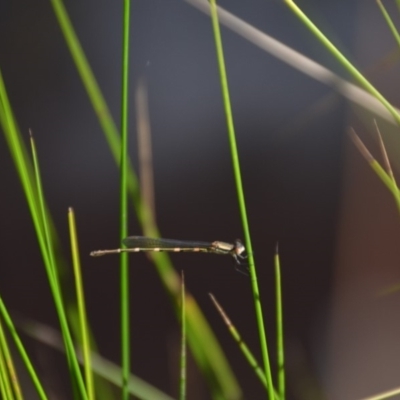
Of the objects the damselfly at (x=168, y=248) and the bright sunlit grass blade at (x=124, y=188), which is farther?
the damselfly at (x=168, y=248)

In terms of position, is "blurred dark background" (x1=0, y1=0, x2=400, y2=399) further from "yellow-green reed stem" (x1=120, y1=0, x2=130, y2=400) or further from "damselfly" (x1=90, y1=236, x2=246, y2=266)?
"yellow-green reed stem" (x1=120, y1=0, x2=130, y2=400)

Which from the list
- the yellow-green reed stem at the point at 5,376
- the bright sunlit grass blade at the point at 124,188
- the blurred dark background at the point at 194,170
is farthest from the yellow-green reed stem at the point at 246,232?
the blurred dark background at the point at 194,170

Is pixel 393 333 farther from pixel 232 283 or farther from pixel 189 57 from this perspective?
pixel 189 57

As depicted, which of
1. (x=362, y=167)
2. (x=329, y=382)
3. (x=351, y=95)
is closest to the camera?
(x=351, y=95)

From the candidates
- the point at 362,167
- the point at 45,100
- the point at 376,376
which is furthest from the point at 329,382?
the point at 45,100

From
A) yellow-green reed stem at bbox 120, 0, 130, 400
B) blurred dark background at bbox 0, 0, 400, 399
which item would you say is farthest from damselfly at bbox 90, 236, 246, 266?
blurred dark background at bbox 0, 0, 400, 399

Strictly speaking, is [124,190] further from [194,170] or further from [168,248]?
[194,170]

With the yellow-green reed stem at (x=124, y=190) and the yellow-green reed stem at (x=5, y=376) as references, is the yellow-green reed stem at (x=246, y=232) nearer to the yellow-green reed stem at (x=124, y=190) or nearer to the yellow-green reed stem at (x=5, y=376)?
the yellow-green reed stem at (x=124, y=190)

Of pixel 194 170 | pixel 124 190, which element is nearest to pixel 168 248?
pixel 124 190
